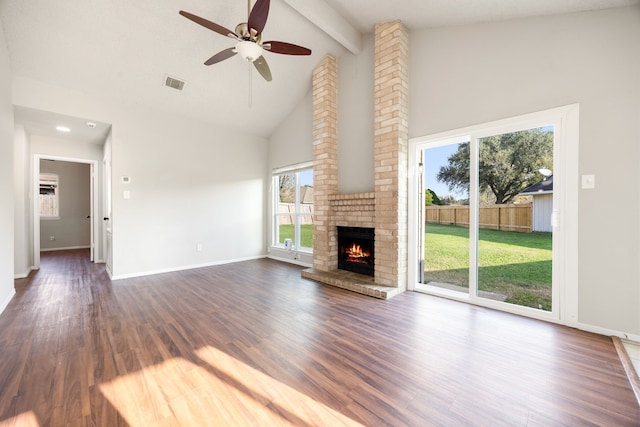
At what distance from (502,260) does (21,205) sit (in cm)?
747

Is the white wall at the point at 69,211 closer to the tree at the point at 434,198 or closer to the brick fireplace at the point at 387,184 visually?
the brick fireplace at the point at 387,184

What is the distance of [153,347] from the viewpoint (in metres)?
2.11

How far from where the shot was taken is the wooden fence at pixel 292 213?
538 cm

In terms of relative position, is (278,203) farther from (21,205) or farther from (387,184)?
(21,205)

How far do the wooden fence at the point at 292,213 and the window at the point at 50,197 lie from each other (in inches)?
267

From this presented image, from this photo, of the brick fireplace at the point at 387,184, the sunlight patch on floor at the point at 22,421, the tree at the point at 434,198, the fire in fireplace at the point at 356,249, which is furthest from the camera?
the fire in fireplace at the point at 356,249

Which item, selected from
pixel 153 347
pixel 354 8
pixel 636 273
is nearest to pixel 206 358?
pixel 153 347

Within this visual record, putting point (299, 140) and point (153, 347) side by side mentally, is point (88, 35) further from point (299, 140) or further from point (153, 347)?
point (153, 347)

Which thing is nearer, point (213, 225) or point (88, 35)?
point (88, 35)

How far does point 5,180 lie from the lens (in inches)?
116

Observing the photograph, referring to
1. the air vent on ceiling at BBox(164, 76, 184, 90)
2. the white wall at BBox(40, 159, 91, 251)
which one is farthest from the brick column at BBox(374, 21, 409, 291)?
the white wall at BBox(40, 159, 91, 251)

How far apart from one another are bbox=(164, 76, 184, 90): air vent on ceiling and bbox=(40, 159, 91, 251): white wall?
6.00 meters

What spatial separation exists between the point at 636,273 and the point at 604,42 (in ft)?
6.63

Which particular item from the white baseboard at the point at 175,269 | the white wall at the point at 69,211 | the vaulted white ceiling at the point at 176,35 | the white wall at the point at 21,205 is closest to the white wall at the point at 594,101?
the vaulted white ceiling at the point at 176,35
